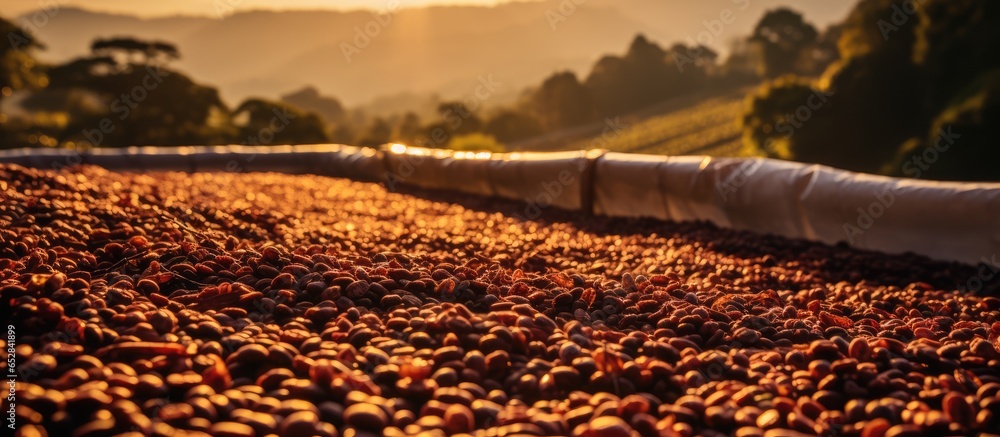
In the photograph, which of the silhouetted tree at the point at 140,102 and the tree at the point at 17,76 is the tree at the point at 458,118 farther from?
the tree at the point at 17,76

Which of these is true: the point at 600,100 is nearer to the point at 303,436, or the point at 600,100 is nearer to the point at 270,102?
the point at 270,102

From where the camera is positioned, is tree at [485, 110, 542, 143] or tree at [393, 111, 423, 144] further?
tree at [393, 111, 423, 144]

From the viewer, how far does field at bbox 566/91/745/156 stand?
17922 mm

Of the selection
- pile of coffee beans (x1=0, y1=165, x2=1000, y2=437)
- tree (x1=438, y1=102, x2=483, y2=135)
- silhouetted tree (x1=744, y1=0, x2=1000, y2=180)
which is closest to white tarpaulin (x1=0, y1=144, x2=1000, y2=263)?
pile of coffee beans (x1=0, y1=165, x2=1000, y2=437)

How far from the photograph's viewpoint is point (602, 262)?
3375mm

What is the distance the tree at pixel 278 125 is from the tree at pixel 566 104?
30.6 feet

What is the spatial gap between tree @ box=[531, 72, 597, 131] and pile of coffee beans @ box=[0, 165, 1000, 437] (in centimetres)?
1937

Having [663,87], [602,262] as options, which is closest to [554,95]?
[663,87]

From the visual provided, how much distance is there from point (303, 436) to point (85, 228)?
1.99m

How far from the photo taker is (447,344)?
Result: 179 centimetres

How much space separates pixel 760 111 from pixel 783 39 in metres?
12.0

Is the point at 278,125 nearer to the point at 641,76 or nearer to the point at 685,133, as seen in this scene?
the point at 685,133

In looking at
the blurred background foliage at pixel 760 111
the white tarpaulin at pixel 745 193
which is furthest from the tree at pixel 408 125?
the white tarpaulin at pixel 745 193

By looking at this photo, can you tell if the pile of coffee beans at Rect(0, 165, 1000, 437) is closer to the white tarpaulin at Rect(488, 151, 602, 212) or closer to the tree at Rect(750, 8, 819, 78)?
the white tarpaulin at Rect(488, 151, 602, 212)
